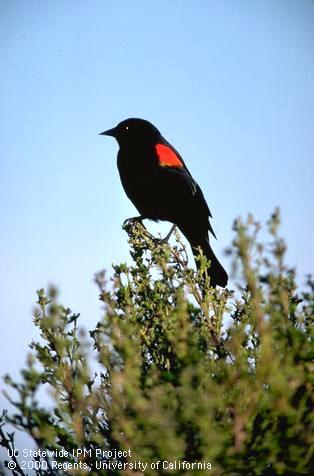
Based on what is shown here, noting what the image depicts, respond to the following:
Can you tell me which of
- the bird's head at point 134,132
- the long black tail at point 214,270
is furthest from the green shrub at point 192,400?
the bird's head at point 134,132

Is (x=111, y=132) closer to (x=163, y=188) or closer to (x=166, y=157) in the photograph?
(x=166, y=157)

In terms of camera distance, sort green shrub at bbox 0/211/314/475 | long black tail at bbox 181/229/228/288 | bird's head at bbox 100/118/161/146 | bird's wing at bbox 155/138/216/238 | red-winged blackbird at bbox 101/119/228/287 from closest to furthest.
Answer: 1. green shrub at bbox 0/211/314/475
2. long black tail at bbox 181/229/228/288
3. red-winged blackbird at bbox 101/119/228/287
4. bird's wing at bbox 155/138/216/238
5. bird's head at bbox 100/118/161/146

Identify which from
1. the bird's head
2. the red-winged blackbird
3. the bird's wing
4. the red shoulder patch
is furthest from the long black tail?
the bird's head

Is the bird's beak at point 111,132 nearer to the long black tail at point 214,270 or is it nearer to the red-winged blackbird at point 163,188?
the red-winged blackbird at point 163,188

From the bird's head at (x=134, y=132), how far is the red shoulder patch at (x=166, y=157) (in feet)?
0.63

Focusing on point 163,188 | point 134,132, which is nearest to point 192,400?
point 163,188

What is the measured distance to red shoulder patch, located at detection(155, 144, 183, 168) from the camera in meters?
5.19

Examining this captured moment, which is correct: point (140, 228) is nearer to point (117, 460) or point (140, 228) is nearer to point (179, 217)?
point (179, 217)

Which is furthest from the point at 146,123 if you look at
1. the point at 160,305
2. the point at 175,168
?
the point at 160,305

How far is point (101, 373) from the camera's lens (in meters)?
2.64

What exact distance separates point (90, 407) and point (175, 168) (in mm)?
3788

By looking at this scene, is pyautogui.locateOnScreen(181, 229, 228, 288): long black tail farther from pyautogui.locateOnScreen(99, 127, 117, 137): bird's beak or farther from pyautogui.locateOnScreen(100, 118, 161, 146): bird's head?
pyautogui.locateOnScreen(99, 127, 117, 137): bird's beak

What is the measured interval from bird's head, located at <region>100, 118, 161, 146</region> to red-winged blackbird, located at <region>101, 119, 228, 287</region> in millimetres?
14

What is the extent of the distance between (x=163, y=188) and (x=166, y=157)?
0.41m
